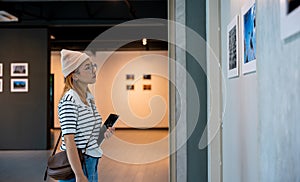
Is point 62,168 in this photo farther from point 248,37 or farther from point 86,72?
point 248,37

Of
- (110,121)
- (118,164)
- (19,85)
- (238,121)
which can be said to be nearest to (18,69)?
(19,85)

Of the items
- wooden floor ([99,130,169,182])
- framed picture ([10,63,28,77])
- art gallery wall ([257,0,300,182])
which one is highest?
framed picture ([10,63,28,77])

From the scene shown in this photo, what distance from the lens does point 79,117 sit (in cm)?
200

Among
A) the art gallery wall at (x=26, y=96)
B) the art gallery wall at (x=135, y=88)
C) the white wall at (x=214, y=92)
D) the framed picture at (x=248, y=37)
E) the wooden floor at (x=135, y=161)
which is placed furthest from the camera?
the art gallery wall at (x=135, y=88)

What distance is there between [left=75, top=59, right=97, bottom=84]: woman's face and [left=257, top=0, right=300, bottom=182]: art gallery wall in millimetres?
1155

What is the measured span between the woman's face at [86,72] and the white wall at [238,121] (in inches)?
37.1

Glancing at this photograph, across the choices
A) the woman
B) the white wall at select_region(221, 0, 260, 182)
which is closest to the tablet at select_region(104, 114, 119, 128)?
the woman

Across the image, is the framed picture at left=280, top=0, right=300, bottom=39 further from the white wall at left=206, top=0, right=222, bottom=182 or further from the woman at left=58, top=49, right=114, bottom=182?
the white wall at left=206, top=0, right=222, bottom=182

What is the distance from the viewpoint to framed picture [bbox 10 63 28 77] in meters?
8.68

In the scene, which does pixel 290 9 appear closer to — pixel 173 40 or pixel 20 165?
pixel 173 40

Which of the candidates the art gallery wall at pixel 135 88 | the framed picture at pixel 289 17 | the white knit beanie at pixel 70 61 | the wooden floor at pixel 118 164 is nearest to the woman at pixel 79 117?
the white knit beanie at pixel 70 61

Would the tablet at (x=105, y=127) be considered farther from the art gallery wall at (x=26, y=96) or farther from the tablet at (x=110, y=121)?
the art gallery wall at (x=26, y=96)

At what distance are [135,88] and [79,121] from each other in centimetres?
1223

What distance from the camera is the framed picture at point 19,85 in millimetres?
8695
